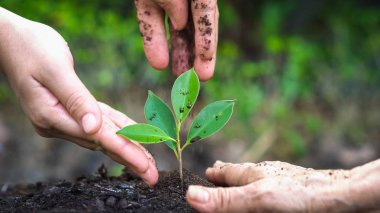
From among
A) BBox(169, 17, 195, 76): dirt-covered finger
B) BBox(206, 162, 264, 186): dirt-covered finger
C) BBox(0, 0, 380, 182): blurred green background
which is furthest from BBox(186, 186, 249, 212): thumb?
BBox(0, 0, 380, 182): blurred green background

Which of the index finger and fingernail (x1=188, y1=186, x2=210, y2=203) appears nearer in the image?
fingernail (x1=188, y1=186, x2=210, y2=203)

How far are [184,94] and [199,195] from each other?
34 centimetres

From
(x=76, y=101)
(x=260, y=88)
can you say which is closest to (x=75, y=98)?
(x=76, y=101)

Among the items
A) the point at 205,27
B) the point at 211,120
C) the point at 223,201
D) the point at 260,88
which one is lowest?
the point at 223,201

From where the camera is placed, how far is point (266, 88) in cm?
412

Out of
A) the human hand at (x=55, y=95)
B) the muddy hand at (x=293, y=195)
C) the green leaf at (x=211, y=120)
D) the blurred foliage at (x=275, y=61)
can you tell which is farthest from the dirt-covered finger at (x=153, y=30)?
the blurred foliage at (x=275, y=61)

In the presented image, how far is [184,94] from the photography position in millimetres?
1560

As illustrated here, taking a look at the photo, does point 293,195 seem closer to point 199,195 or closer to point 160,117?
point 199,195

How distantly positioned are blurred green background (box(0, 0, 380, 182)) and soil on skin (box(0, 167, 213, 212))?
167cm

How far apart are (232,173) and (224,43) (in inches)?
120

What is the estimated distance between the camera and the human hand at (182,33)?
1774mm

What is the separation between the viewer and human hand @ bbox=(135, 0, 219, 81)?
5.82 ft

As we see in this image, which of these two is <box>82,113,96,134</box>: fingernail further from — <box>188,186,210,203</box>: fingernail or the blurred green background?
the blurred green background

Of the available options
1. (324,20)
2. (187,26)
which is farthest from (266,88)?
(187,26)
